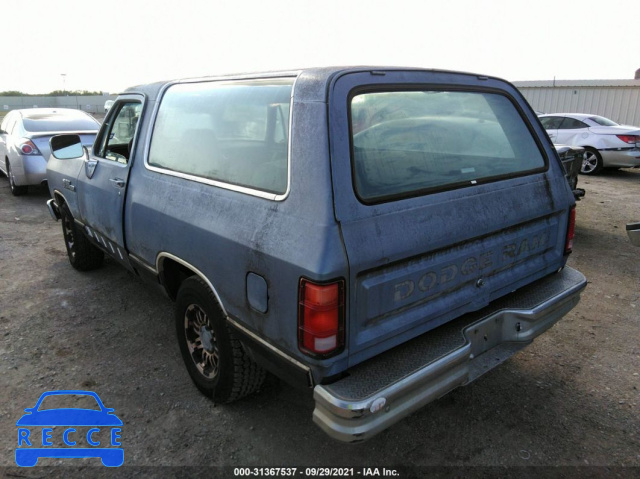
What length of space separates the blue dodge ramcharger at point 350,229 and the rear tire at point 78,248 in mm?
1761

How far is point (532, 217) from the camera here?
8.48ft

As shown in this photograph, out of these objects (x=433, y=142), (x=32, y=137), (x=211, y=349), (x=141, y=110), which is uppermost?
(x=141, y=110)

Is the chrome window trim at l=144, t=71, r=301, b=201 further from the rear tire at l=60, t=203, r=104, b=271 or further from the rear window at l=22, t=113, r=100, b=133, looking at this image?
the rear window at l=22, t=113, r=100, b=133

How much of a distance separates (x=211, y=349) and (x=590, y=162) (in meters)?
11.3

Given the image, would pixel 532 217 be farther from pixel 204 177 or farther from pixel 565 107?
pixel 565 107

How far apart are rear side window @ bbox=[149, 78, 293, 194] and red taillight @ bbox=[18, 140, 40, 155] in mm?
6303

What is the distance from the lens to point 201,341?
2785 mm

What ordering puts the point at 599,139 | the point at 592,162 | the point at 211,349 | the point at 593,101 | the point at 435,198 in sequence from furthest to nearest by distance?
the point at 593,101
the point at 592,162
the point at 599,139
the point at 211,349
the point at 435,198

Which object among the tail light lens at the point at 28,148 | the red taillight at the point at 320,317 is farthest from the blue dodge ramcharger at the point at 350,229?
the tail light lens at the point at 28,148

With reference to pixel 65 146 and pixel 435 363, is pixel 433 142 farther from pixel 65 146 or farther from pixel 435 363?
pixel 65 146

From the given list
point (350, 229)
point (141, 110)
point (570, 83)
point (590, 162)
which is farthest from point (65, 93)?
point (350, 229)

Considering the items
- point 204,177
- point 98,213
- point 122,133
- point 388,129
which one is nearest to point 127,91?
point 122,133

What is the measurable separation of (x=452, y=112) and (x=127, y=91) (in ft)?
7.94

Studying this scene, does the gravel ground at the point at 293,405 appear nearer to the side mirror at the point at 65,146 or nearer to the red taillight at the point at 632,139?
the side mirror at the point at 65,146
